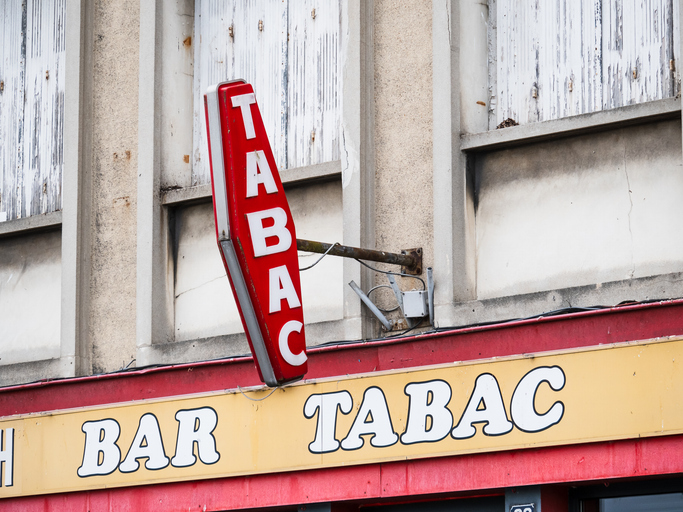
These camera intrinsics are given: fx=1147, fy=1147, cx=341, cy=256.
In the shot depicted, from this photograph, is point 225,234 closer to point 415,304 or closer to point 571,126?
point 415,304

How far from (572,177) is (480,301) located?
106 cm

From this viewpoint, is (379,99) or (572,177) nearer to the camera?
(572,177)

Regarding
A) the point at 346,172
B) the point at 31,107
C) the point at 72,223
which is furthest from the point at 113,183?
the point at 346,172

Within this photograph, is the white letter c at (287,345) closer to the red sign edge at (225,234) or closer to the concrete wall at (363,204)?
the red sign edge at (225,234)

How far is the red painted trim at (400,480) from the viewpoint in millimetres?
7031

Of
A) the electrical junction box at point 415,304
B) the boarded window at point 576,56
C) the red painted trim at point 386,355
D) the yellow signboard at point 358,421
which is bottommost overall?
the yellow signboard at point 358,421

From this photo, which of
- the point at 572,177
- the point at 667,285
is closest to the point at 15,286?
the point at 572,177

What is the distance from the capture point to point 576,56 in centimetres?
816

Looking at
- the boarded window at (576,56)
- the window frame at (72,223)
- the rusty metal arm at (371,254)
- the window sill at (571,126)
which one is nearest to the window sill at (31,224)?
the window frame at (72,223)

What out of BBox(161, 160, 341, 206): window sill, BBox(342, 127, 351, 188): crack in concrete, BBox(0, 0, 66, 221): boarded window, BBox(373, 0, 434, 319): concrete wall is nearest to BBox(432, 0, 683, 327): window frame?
BBox(373, 0, 434, 319): concrete wall

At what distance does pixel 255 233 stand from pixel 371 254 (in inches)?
36.9

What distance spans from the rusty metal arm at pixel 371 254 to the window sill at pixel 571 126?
2.85 feet

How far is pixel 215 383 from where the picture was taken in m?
8.93

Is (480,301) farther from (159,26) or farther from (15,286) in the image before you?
(15,286)
